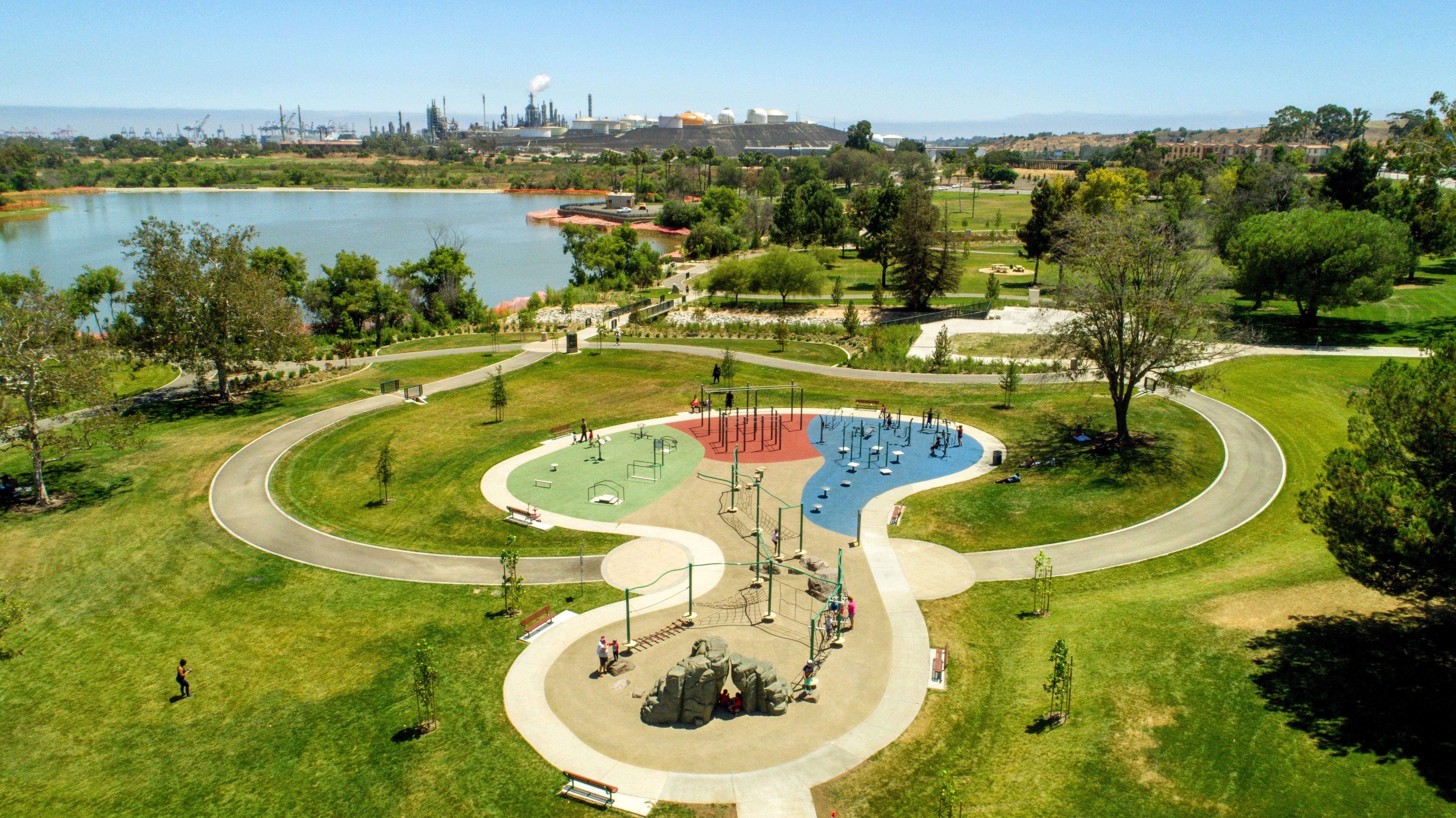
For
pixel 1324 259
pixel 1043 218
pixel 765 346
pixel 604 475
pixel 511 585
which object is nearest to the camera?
pixel 511 585

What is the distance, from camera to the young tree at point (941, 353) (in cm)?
6128

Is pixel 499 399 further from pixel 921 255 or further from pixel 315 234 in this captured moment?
pixel 315 234

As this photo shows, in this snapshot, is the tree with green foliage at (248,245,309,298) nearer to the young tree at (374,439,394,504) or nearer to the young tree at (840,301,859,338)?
the young tree at (374,439,394,504)

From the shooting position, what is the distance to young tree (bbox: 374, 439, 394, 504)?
38156 millimetres

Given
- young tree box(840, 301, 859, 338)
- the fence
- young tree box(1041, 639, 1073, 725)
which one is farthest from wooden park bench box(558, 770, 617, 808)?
the fence

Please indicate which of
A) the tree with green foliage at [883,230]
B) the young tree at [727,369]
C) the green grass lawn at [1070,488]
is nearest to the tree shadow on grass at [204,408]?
the young tree at [727,369]

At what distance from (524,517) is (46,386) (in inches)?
912

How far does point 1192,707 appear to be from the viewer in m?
22.5

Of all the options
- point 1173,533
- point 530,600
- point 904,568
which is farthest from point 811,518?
point 1173,533

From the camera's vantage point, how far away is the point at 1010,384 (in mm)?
51562

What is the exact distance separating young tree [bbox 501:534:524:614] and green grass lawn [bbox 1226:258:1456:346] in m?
64.6

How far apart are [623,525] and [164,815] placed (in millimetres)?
18974

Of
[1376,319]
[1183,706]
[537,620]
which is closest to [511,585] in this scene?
[537,620]

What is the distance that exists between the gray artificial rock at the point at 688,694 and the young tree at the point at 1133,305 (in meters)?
30.6
